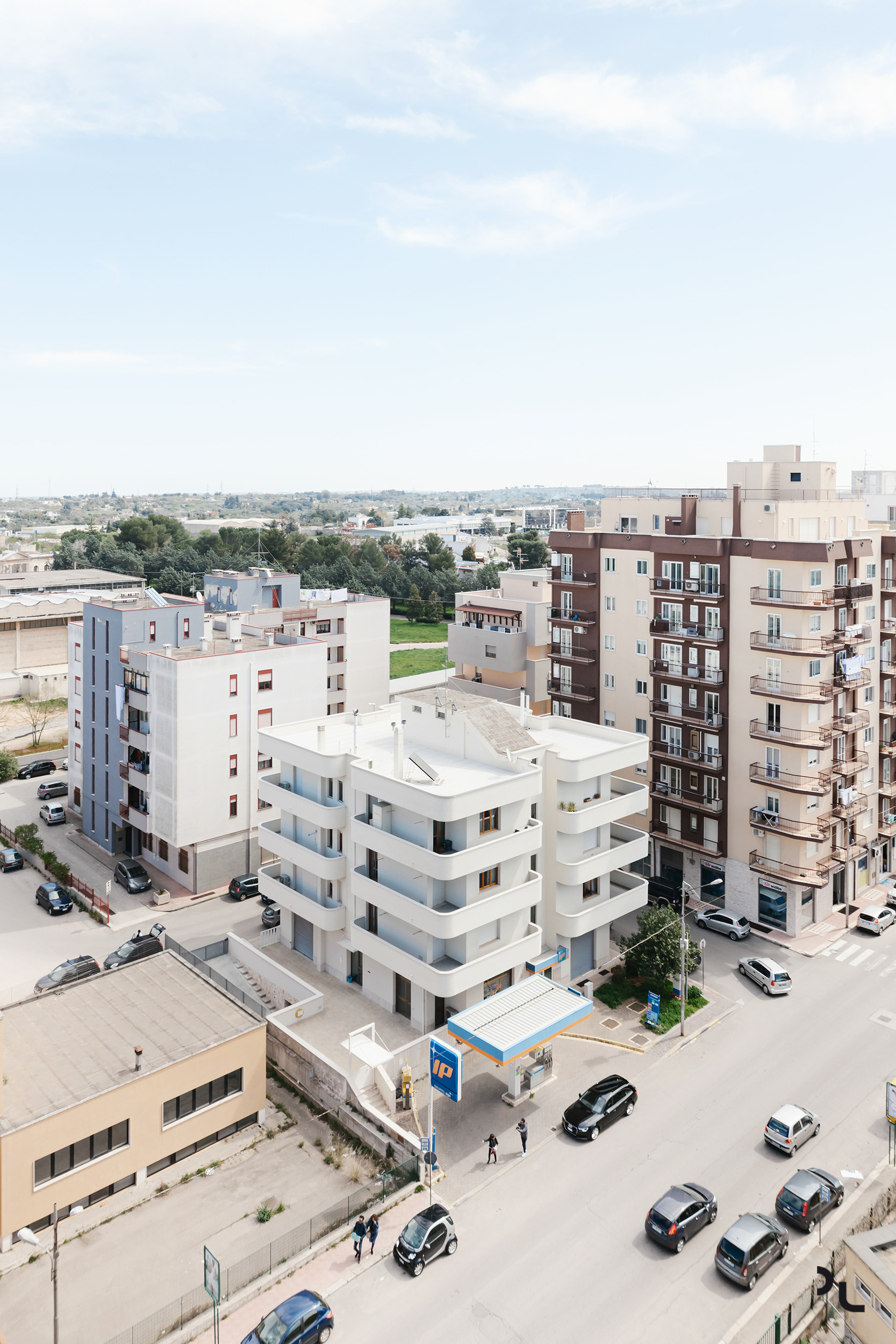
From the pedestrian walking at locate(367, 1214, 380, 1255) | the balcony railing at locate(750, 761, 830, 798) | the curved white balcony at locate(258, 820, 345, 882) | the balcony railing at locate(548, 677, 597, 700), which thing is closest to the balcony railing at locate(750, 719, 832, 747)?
the balcony railing at locate(750, 761, 830, 798)

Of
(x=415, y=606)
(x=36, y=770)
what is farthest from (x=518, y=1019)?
(x=415, y=606)

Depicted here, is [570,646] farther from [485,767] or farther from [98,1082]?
[98,1082]

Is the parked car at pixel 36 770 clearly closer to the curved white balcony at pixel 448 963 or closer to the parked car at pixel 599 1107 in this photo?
the curved white balcony at pixel 448 963

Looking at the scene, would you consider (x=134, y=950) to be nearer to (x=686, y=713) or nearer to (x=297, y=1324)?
(x=297, y=1324)

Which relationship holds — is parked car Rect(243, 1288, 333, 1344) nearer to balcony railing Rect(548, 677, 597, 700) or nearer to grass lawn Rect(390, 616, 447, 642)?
balcony railing Rect(548, 677, 597, 700)

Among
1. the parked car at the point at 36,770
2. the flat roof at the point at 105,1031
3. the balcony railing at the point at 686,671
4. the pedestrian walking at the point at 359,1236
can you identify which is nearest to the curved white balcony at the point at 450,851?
the flat roof at the point at 105,1031
